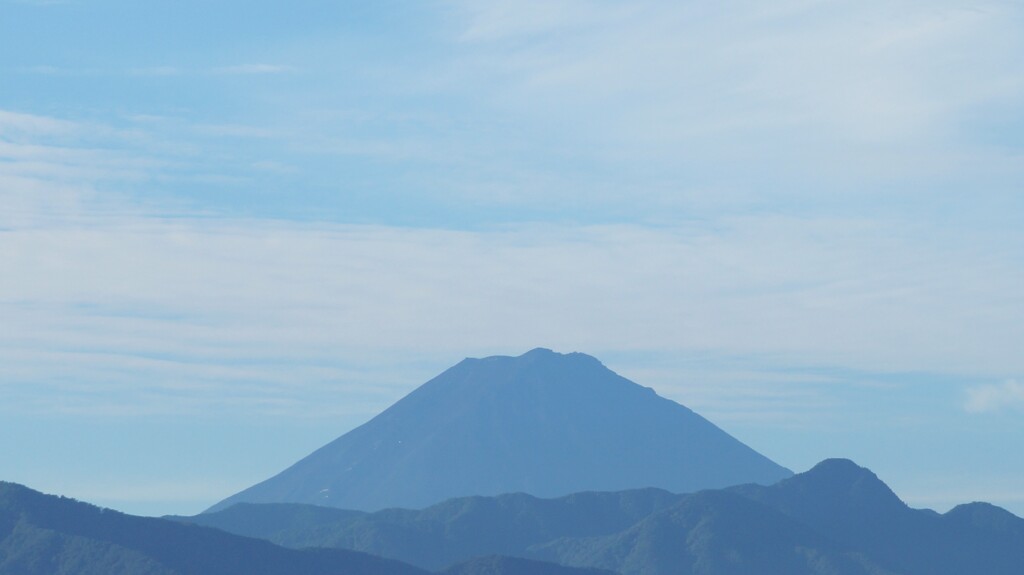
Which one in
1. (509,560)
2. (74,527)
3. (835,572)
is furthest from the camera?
(835,572)

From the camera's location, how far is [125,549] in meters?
140

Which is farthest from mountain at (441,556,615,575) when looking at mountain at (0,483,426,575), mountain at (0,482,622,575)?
mountain at (0,483,426,575)

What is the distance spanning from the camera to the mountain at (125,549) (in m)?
136

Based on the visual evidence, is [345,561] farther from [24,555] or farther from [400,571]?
[24,555]

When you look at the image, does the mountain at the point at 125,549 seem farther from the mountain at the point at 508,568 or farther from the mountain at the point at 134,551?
the mountain at the point at 508,568

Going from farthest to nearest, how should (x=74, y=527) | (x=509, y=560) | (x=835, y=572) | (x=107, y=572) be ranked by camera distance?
(x=835, y=572) < (x=509, y=560) < (x=74, y=527) < (x=107, y=572)

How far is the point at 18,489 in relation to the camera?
14938 centimetres

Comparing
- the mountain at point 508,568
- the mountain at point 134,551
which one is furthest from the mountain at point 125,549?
the mountain at point 508,568

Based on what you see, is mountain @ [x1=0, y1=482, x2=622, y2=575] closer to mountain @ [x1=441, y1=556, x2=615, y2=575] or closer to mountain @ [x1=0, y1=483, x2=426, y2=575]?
mountain @ [x1=0, y1=483, x2=426, y2=575]

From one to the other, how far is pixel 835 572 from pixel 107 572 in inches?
4067

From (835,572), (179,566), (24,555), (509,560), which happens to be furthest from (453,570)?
(835,572)

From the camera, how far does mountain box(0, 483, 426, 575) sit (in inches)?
5374

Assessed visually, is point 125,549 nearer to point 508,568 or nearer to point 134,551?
point 134,551

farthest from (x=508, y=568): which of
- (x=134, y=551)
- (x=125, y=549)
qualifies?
(x=125, y=549)
